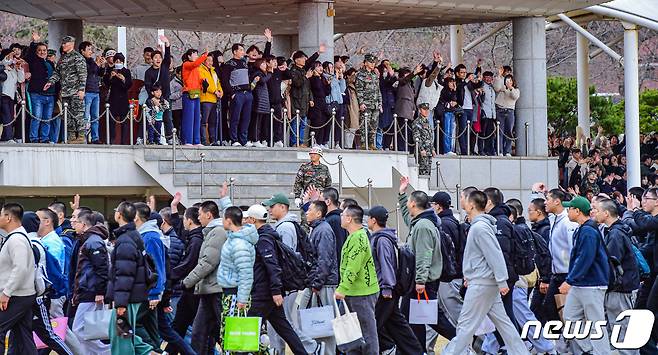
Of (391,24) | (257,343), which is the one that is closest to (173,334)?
(257,343)

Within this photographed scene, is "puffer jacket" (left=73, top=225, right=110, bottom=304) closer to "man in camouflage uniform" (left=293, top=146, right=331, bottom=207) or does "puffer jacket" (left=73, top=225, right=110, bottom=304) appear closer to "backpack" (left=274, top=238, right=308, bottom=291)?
"backpack" (left=274, top=238, right=308, bottom=291)

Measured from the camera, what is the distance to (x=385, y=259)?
46.7 ft

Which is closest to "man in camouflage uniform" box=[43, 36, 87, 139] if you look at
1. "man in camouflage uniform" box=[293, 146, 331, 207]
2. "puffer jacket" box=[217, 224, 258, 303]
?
"man in camouflage uniform" box=[293, 146, 331, 207]

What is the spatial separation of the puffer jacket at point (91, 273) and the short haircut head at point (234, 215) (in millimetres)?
1406

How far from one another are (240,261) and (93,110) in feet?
31.3

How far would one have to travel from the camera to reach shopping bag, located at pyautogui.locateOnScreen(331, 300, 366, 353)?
44.3ft

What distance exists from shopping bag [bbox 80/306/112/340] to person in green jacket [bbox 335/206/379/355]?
92.0 inches

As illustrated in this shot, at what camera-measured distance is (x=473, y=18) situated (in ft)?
98.8

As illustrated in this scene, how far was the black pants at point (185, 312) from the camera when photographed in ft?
49.5

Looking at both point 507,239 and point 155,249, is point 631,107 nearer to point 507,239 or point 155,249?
point 507,239

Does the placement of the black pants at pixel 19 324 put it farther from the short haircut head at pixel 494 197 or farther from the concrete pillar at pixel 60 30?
the concrete pillar at pixel 60 30

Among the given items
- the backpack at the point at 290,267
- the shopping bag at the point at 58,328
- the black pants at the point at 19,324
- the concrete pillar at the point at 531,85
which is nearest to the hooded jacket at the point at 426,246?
the backpack at the point at 290,267

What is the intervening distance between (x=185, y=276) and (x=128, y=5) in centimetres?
1363

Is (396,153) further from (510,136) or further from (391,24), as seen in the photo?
(391,24)
